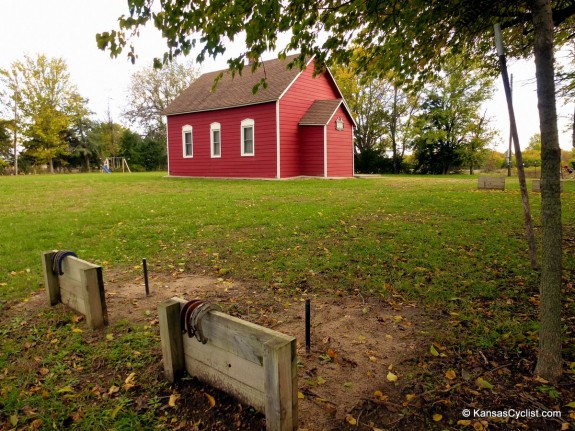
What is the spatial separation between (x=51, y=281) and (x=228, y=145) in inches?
718

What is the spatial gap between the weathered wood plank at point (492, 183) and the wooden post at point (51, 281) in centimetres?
1413

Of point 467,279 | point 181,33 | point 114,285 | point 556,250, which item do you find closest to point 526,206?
point 467,279

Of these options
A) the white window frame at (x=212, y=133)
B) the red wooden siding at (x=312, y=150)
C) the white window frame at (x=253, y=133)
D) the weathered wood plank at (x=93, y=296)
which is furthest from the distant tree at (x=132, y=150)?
the weathered wood plank at (x=93, y=296)

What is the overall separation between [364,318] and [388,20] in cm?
362

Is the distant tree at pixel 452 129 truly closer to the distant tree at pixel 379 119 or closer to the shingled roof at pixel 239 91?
the distant tree at pixel 379 119

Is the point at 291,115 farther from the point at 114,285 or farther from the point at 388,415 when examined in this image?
the point at 388,415

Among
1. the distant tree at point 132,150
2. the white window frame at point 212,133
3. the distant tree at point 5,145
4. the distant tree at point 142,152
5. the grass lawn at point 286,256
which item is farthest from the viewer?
the distant tree at point 142,152

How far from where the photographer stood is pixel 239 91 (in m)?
21.8

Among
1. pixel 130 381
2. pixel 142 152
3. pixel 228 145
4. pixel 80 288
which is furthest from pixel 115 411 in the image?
pixel 142 152

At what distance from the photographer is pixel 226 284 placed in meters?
5.07

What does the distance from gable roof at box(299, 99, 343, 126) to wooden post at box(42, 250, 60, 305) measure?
17.2 meters

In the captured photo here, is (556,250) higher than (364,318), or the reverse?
(556,250)

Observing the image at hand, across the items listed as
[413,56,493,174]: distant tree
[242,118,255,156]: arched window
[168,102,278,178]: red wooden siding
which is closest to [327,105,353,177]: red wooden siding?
[168,102,278,178]: red wooden siding

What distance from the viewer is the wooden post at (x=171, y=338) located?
2.89 meters
